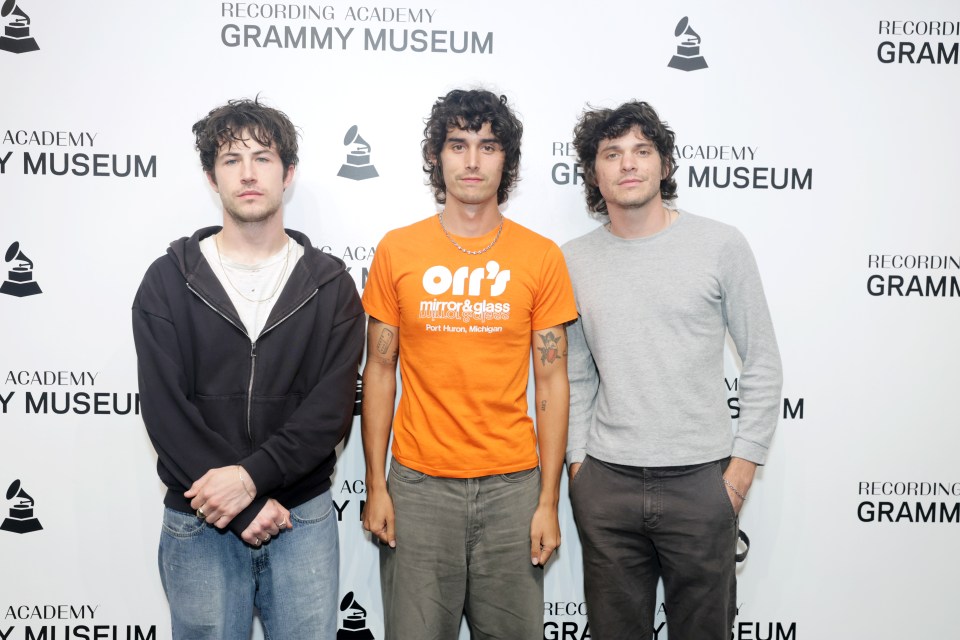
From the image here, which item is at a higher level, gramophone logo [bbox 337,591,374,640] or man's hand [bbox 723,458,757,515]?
man's hand [bbox 723,458,757,515]

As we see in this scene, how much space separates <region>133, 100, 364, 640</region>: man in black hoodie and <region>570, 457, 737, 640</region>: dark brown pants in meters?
0.85

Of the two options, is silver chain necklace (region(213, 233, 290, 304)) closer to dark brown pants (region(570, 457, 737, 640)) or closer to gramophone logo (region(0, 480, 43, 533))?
dark brown pants (region(570, 457, 737, 640))

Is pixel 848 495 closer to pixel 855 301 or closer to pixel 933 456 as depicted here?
pixel 933 456

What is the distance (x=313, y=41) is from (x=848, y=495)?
9.23 ft

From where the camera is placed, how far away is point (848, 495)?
2.62 metres

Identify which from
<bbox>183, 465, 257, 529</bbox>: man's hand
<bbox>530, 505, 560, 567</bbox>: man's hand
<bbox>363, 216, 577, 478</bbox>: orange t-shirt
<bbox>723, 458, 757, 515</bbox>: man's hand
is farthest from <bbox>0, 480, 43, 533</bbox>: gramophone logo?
<bbox>723, 458, 757, 515</bbox>: man's hand

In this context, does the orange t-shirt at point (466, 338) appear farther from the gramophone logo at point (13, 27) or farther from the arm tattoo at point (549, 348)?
the gramophone logo at point (13, 27)

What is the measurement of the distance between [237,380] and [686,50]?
207 cm

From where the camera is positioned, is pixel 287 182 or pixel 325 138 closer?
pixel 287 182

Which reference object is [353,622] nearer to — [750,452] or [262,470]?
[262,470]

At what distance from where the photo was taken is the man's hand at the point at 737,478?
2.06 meters

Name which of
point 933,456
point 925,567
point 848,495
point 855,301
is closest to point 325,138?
point 855,301

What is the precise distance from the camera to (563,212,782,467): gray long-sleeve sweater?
2051mm

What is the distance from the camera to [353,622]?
8.41 ft
